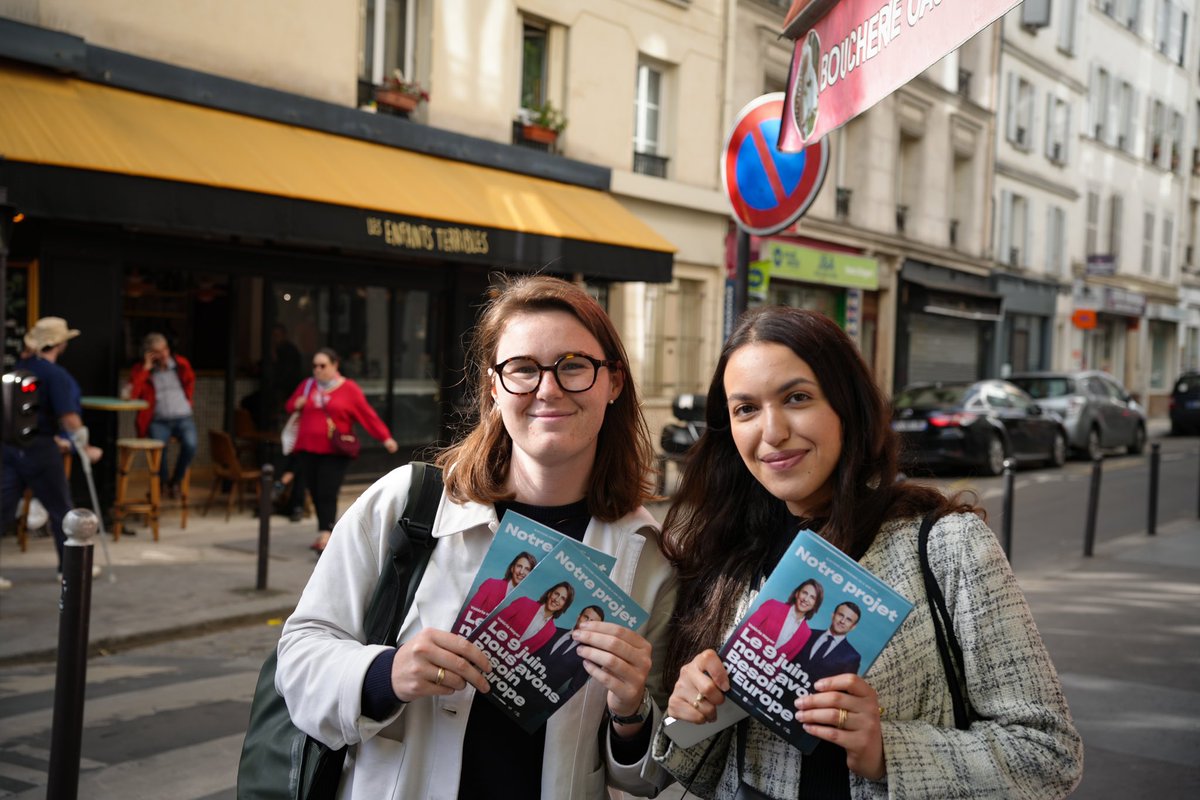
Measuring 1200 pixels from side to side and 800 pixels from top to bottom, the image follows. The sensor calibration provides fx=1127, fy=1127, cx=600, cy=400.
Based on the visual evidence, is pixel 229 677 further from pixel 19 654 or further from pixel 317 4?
pixel 317 4

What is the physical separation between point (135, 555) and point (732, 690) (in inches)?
347

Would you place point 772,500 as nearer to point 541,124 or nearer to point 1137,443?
point 541,124

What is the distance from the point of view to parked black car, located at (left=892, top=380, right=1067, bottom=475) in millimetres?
16453

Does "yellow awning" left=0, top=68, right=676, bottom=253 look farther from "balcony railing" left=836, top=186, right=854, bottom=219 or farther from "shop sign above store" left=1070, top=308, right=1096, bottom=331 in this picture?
"shop sign above store" left=1070, top=308, right=1096, bottom=331

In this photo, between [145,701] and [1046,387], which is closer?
[145,701]

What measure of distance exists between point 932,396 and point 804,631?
54.6 ft

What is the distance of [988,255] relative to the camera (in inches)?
1136

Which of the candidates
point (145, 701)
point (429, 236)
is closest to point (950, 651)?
point (145, 701)

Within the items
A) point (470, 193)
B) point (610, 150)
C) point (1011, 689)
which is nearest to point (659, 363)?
point (610, 150)

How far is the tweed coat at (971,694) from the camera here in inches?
71.1

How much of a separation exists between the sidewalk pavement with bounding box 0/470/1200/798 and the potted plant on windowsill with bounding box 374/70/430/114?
205 inches

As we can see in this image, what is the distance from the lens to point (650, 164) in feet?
59.5

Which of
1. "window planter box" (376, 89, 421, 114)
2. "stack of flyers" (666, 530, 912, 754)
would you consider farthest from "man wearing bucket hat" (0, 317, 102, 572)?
"stack of flyers" (666, 530, 912, 754)

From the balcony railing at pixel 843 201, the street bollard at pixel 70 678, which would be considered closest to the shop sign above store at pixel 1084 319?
the balcony railing at pixel 843 201
